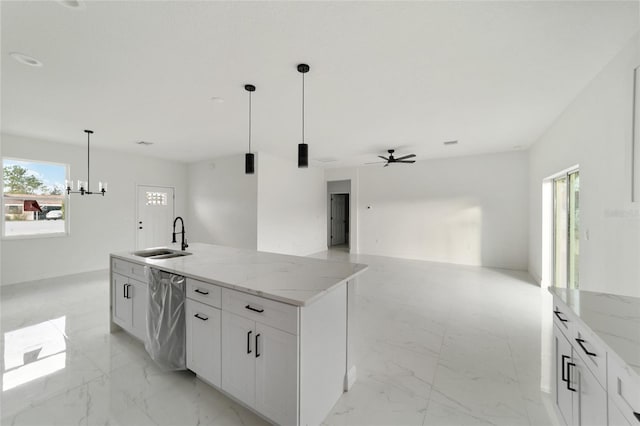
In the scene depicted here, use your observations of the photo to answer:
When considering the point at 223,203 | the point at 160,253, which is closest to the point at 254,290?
the point at 160,253

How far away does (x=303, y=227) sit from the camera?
7.40 m

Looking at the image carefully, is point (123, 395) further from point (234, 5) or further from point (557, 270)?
point (557, 270)

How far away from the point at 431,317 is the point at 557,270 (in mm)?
2722

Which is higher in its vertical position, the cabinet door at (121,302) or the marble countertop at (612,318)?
the marble countertop at (612,318)

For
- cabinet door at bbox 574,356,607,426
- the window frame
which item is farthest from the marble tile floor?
the window frame

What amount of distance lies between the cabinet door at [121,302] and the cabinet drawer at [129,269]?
0.07 m

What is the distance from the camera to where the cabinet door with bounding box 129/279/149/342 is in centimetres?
231

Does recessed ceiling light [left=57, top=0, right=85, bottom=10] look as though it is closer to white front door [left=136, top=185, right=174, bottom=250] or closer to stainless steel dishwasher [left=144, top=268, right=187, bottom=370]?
stainless steel dishwasher [left=144, top=268, right=187, bottom=370]

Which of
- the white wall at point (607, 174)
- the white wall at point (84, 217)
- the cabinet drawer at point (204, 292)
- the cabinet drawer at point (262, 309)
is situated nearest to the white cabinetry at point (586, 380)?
the white wall at point (607, 174)

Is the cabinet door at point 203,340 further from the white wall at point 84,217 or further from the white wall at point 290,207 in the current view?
the white wall at point 84,217

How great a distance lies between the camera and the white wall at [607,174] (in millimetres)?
1942

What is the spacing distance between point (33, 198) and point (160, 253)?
4099mm

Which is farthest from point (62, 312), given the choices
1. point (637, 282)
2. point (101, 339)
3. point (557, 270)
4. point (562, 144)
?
point (557, 270)

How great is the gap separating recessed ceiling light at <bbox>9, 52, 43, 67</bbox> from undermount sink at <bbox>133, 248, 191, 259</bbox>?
192cm
